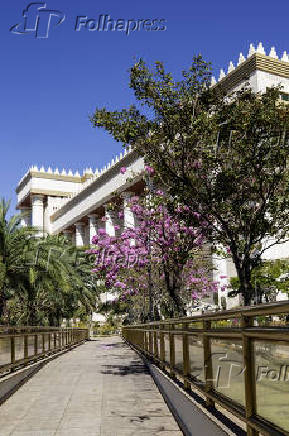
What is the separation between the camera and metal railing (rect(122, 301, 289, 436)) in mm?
3814

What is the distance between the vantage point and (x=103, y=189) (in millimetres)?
82938

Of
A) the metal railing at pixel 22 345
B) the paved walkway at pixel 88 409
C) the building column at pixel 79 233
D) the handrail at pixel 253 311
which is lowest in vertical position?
the paved walkway at pixel 88 409

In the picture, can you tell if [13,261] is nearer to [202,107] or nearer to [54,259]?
[54,259]

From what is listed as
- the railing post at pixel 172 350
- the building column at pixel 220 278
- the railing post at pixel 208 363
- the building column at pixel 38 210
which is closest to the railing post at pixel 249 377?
the railing post at pixel 208 363

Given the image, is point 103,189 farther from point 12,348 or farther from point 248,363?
point 248,363

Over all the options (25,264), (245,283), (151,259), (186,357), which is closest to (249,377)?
(186,357)

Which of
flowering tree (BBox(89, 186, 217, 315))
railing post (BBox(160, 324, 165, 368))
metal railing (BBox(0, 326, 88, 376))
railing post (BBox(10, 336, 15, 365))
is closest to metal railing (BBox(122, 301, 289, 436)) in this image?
railing post (BBox(160, 324, 165, 368))

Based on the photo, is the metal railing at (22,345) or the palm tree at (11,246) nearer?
the metal railing at (22,345)

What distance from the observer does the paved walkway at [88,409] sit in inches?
272

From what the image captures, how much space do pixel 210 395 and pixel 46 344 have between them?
1435 centimetres

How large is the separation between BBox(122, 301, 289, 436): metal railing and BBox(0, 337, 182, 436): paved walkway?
0.90m

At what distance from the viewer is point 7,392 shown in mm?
9617

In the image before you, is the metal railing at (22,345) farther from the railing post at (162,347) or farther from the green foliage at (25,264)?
the green foliage at (25,264)

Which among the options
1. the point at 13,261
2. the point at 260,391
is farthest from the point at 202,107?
the point at 13,261
